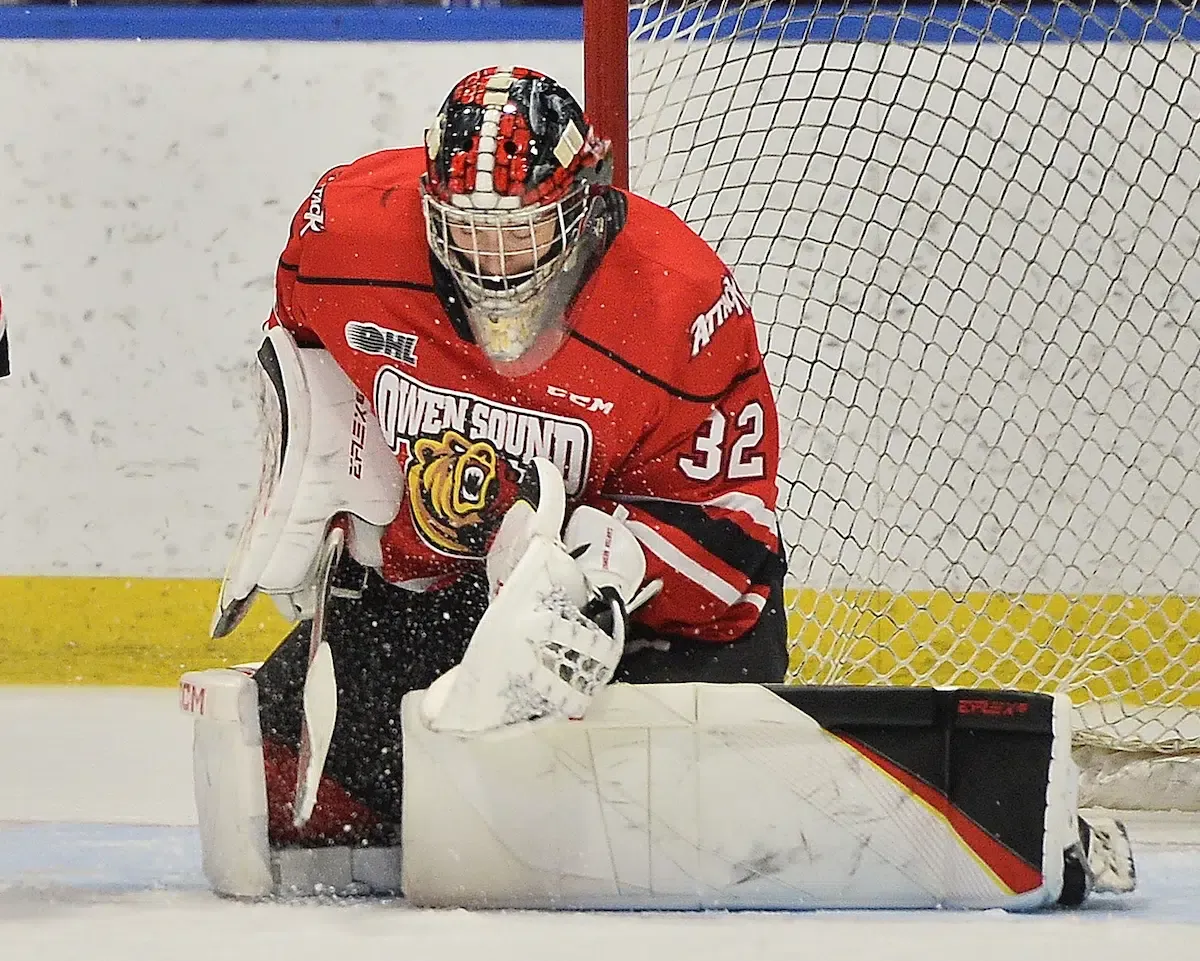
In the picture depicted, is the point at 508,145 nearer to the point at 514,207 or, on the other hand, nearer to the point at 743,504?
the point at 514,207

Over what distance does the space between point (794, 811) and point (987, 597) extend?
142cm

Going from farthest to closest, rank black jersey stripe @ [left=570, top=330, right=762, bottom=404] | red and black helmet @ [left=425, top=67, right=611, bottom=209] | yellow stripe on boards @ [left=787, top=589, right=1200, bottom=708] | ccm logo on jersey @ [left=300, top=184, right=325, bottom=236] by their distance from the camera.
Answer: yellow stripe on boards @ [left=787, top=589, right=1200, bottom=708] → ccm logo on jersey @ [left=300, top=184, right=325, bottom=236] → black jersey stripe @ [left=570, top=330, right=762, bottom=404] → red and black helmet @ [left=425, top=67, right=611, bottom=209]

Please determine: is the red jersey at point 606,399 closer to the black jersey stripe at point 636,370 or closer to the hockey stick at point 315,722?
the black jersey stripe at point 636,370

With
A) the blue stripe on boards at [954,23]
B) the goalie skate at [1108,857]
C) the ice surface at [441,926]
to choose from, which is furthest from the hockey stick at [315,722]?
the blue stripe on boards at [954,23]

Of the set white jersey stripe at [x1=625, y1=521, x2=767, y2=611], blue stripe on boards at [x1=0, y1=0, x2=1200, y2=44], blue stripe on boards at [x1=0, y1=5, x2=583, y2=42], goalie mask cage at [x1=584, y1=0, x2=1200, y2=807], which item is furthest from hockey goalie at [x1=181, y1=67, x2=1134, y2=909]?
blue stripe on boards at [x1=0, y1=5, x2=583, y2=42]

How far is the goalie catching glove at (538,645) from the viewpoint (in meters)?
1.44

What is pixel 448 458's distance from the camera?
1.76 m

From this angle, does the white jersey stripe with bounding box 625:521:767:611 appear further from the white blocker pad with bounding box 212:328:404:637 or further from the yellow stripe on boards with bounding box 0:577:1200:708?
the yellow stripe on boards with bounding box 0:577:1200:708

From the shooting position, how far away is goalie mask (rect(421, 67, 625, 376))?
5.16ft

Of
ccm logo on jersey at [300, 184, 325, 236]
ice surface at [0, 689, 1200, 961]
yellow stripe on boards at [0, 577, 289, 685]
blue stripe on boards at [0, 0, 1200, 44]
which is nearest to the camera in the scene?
ice surface at [0, 689, 1200, 961]

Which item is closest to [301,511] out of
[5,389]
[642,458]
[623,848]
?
[642,458]

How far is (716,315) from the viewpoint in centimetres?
172

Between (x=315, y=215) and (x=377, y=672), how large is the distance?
51 cm

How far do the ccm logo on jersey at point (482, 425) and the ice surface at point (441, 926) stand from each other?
46 cm
